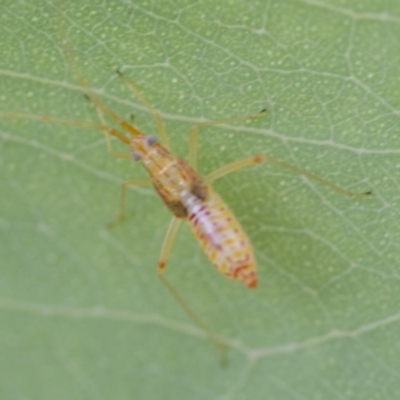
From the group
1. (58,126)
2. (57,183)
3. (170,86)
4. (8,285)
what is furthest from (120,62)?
(8,285)

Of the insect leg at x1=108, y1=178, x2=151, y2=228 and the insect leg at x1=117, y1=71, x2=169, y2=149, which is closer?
the insect leg at x1=117, y1=71, x2=169, y2=149

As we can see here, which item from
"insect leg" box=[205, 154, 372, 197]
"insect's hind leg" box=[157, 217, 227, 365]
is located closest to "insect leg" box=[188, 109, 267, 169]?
"insect leg" box=[205, 154, 372, 197]

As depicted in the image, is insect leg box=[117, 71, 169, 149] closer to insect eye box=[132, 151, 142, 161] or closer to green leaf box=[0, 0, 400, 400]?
green leaf box=[0, 0, 400, 400]

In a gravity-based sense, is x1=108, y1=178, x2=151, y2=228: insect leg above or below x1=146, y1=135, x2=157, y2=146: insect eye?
below

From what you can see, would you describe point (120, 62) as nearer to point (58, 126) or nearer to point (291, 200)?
point (58, 126)

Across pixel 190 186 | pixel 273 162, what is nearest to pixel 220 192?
pixel 190 186

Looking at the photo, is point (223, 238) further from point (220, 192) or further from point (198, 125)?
point (198, 125)

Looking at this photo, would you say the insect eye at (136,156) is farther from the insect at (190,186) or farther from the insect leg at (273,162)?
the insect leg at (273,162)
